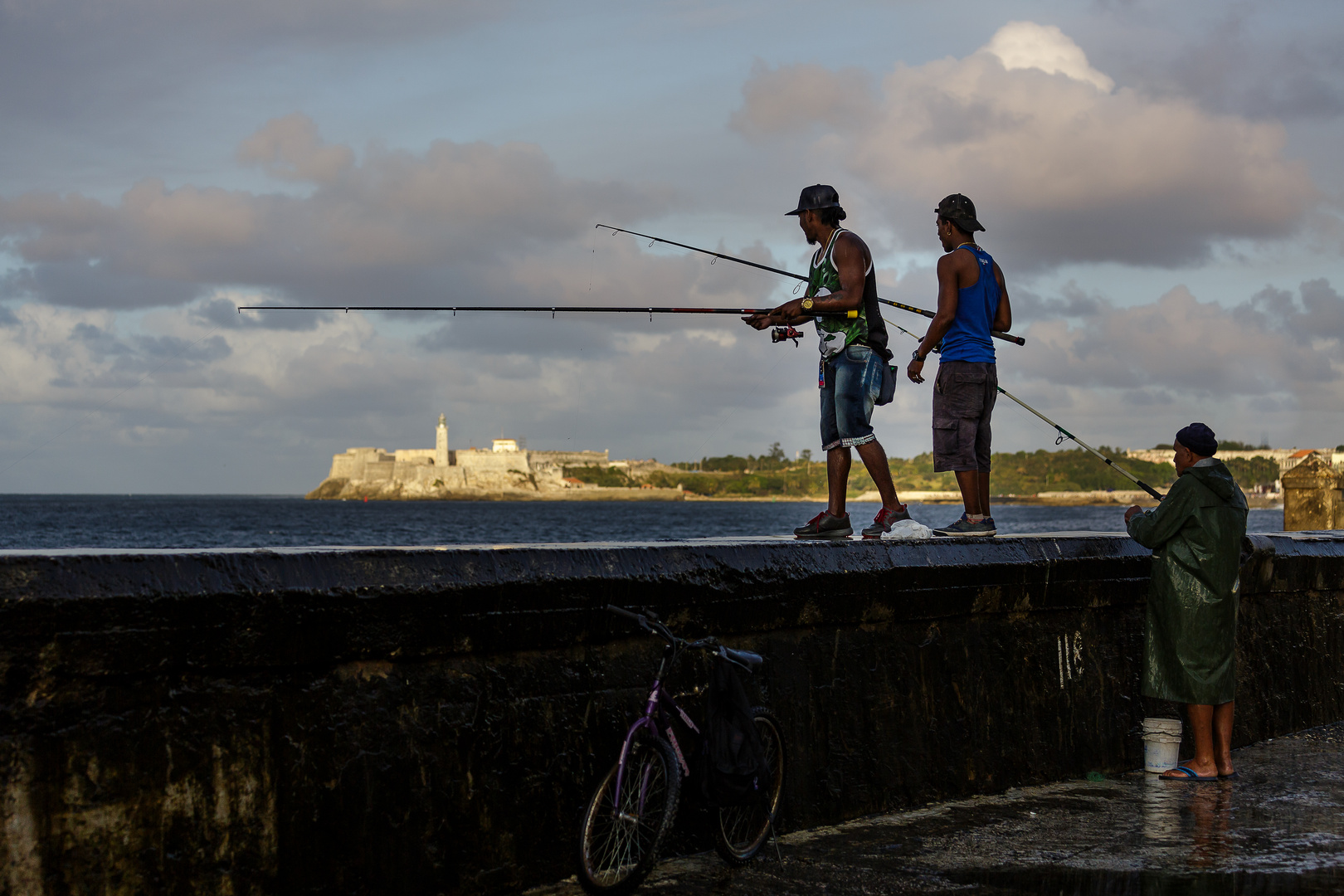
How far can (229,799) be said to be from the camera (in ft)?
9.48

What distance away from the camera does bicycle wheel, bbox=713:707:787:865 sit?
3844mm

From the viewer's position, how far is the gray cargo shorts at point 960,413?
586cm

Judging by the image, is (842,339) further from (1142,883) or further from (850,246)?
(1142,883)

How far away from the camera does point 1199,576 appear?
17.5 feet

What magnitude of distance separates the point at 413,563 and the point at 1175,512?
3605 mm

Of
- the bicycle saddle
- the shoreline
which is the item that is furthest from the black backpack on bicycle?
the shoreline

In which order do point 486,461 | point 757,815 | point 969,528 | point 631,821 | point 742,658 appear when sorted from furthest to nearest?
point 486,461
point 969,528
point 757,815
point 742,658
point 631,821

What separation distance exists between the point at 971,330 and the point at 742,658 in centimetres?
277

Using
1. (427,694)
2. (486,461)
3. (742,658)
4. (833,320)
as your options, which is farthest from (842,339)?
(486,461)

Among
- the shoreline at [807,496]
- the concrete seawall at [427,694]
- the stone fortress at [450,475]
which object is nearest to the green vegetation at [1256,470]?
the shoreline at [807,496]

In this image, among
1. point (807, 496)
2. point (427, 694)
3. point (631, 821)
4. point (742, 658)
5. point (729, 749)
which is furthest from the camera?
point (807, 496)

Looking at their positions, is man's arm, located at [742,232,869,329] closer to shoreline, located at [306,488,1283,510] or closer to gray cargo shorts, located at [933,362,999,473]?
gray cargo shorts, located at [933,362,999,473]

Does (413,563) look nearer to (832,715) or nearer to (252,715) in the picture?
(252,715)

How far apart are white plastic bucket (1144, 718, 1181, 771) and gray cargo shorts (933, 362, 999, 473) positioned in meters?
1.50
